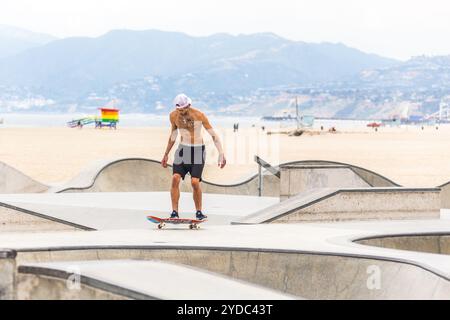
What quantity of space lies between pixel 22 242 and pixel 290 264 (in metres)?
2.32

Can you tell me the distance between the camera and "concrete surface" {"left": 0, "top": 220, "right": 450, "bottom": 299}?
765cm

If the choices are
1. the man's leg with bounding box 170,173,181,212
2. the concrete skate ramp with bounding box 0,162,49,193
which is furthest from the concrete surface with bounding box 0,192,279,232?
the concrete skate ramp with bounding box 0,162,49,193

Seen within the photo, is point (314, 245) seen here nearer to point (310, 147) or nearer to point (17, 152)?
point (17, 152)

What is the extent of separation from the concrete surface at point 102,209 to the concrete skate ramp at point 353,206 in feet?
2.91

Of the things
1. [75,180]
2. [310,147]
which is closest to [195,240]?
[75,180]

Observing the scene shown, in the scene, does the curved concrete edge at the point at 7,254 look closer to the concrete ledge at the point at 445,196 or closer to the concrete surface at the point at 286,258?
the concrete surface at the point at 286,258

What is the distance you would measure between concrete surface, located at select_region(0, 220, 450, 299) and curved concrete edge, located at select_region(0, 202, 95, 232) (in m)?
0.89

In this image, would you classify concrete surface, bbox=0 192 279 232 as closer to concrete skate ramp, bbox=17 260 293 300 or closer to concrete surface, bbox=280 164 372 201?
concrete surface, bbox=280 164 372 201

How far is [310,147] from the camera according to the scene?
6775 centimetres

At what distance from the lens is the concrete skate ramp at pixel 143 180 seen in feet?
57.1

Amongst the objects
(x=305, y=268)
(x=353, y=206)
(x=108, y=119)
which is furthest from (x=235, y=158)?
(x=108, y=119)

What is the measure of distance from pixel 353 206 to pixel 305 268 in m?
3.72

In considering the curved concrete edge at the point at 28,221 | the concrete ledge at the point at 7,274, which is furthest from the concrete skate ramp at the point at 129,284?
the curved concrete edge at the point at 28,221

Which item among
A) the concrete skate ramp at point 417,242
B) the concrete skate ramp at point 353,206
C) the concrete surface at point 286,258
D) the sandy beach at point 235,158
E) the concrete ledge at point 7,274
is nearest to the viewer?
the concrete ledge at point 7,274
